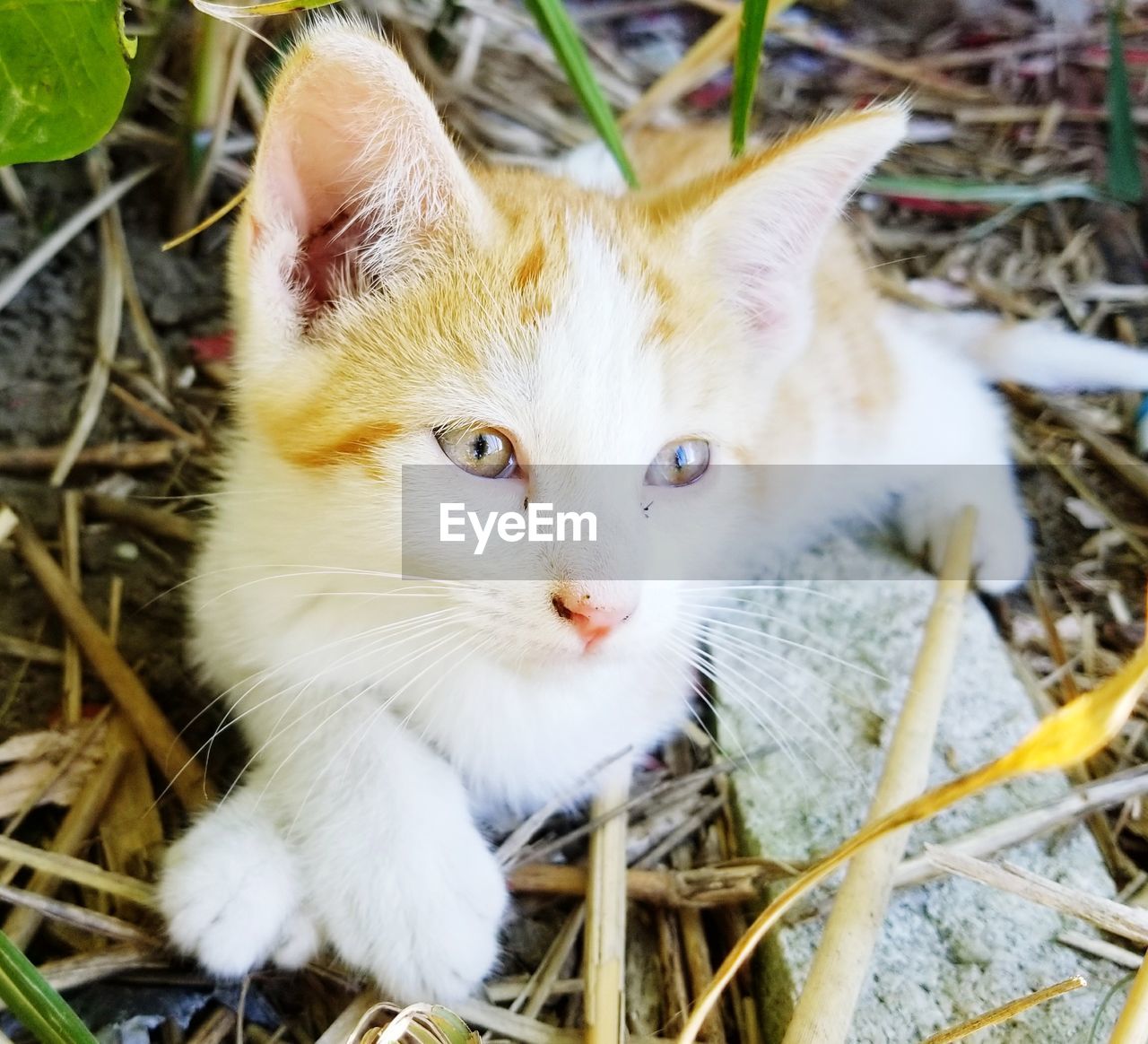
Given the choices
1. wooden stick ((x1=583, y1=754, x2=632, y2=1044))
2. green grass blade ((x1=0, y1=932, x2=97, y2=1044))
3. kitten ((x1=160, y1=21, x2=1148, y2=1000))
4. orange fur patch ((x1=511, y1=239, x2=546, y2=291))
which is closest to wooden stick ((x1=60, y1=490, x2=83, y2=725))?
kitten ((x1=160, y1=21, x2=1148, y2=1000))

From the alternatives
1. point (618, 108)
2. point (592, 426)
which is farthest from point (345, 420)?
point (618, 108)

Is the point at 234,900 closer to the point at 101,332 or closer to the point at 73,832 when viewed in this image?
the point at 73,832

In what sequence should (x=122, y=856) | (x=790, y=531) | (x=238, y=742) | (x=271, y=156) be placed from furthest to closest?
(x=790, y=531) < (x=238, y=742) < (x=122, y=856) < (x=271, y=156)

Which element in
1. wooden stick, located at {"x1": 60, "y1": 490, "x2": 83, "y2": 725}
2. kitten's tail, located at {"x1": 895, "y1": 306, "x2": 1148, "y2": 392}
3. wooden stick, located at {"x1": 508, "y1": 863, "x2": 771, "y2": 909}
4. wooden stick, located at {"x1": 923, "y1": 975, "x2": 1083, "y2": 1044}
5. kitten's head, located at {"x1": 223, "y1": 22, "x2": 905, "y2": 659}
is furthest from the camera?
kitten's tail, located at {"x1": 895, "y1": 306, "x2": 1148, "y2": 392}

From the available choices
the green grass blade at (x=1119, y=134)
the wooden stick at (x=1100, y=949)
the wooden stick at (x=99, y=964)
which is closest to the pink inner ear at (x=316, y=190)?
the wooden stick at (x=99, y=964)

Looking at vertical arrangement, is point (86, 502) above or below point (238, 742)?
above

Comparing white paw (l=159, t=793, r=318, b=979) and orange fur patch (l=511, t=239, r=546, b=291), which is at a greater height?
orange fur patch (l=511, t=239, r=546, b=291)

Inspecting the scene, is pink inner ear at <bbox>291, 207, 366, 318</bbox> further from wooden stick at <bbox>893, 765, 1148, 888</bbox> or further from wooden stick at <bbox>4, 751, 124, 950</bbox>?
wooden stick at <bbox>893, 765, 1148, 888</bbox>

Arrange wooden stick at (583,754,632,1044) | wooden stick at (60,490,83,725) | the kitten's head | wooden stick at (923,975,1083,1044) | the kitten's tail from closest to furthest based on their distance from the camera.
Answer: wooden stick at (923,975,1083,1044) < the kitten's head < wooden stick at (583,754,632,1044) < wooden stick at (60,490,83,725) < the kitten's tail

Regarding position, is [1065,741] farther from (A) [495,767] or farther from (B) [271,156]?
(B) [271,156]
